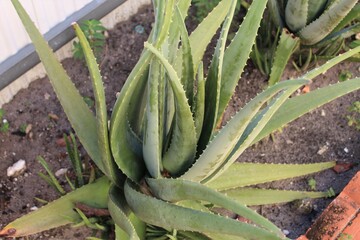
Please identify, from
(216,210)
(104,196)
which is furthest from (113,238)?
(216,210)

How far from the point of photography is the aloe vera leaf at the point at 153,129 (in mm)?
1426

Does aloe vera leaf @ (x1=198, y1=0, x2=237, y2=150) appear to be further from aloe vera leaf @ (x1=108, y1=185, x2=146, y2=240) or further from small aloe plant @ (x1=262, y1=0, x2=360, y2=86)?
small aloe plant @ (x1=262, y1=0, x2=360, y2=86)

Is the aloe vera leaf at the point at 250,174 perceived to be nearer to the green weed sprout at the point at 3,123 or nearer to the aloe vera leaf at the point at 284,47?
the aloe vera leaf at the point at 284,47

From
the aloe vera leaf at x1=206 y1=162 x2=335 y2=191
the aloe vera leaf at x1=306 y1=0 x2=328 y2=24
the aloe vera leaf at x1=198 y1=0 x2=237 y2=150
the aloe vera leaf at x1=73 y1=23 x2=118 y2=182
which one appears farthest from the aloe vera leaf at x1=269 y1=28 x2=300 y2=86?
the aloe vera leaf at x1=73 y1=23 x2=118 y2=182

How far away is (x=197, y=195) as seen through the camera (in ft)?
4.84

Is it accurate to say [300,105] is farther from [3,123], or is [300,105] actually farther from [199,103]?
[3,123]

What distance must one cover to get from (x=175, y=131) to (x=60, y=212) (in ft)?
1.69

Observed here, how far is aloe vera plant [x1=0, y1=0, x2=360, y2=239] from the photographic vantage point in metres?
1.41

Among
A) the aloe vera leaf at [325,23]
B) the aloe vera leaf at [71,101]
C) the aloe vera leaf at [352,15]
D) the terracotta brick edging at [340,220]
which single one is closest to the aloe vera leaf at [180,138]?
the aloe vera leaf at [71,101]

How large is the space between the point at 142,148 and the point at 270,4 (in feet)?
3.02

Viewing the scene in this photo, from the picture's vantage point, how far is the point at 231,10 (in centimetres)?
144

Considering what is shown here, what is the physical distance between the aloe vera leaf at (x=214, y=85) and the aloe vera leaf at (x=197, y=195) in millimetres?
161

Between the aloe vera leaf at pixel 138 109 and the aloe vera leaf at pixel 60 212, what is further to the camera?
the aloe vera leaf at pixel 60 212

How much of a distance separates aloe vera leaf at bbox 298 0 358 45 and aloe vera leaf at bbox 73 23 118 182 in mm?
1010
